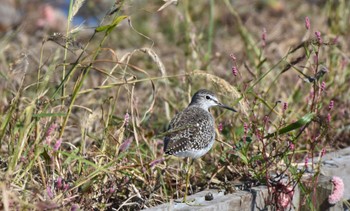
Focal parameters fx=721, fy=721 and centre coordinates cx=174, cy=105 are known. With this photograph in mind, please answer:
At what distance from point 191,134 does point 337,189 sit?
101cm

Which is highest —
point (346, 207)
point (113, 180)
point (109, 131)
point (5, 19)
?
point (5, 19)

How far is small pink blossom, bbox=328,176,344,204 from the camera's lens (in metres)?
4.61

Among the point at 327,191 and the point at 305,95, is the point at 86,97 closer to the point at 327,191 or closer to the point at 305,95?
the point at 305,95

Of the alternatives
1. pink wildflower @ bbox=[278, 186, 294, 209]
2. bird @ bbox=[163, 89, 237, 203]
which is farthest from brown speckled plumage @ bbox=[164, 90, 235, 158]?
pink wildflower @ bbox=[278, 186, 294, 209]

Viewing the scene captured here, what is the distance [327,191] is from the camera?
4660mm

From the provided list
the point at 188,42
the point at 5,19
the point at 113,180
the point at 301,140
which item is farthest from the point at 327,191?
the point at 5,19

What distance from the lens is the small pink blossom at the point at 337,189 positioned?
4.61 metres

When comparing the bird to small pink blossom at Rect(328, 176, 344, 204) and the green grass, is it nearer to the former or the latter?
the green grass

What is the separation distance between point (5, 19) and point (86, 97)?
3673mm

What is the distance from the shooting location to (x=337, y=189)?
4613mm

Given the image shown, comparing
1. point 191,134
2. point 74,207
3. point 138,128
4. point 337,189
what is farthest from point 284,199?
point 74,207

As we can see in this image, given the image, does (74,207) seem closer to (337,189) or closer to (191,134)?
(191,134)

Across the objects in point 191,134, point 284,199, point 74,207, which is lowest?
point 284,199

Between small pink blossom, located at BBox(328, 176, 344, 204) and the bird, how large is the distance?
0.83m
